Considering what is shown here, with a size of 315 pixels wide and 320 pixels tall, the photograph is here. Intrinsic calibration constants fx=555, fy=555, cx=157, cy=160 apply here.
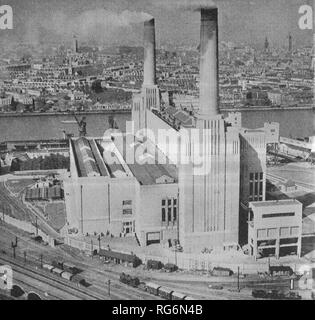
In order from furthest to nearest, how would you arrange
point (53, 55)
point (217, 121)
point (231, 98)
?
1. point (231, 98)
2. point (53, 55)
3. point (217, 121)

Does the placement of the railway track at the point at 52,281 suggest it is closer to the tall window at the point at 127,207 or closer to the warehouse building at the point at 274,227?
the tall window at the point at 127,207

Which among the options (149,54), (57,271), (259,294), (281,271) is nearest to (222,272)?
(259,294)

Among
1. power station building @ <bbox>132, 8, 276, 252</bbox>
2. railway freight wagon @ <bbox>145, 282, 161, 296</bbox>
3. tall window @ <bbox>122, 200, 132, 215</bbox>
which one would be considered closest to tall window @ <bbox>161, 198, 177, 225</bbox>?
power station building @ <bbox>132, 8, 276, 252</bbox>

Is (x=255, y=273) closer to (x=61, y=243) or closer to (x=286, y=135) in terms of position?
(x=61, y=243)

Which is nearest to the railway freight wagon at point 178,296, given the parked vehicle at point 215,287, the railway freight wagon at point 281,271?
the parked vehicle at point 215,287

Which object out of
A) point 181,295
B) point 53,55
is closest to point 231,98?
point 53,55

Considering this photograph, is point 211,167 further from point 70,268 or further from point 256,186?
point 70,268

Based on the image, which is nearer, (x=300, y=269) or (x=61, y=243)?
(x=300, y=269)
